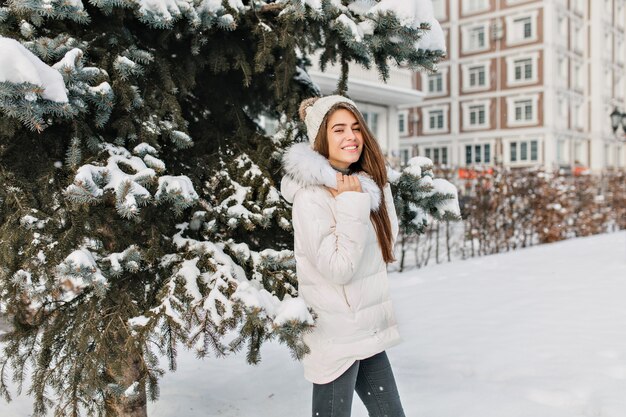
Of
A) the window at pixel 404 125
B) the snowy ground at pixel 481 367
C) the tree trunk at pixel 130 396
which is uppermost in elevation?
the window at pixel 404 125

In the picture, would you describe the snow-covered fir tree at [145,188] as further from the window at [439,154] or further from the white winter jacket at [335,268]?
the window at [439,154]

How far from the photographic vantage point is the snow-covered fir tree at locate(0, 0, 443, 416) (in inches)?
96.9

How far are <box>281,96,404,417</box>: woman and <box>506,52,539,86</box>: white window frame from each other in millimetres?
39386

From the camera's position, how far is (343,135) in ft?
7.69

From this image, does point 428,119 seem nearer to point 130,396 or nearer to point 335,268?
point 130,396

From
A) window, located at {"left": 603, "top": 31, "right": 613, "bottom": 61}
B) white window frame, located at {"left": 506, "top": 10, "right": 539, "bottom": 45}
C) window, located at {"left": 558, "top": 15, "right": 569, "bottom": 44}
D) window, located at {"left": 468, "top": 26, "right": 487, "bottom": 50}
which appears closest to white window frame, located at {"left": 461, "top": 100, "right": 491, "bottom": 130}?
window, located at {"left": 468, "top": 26, "right": 487, "bottom": 50}

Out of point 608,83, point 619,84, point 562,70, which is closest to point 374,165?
point 562,70

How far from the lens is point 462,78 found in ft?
136

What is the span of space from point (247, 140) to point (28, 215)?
4.00 feet

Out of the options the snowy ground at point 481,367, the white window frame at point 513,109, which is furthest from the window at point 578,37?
the snowy ground at point 481,367

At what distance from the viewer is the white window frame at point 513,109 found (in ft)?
125

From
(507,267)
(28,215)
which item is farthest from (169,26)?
(507,267)

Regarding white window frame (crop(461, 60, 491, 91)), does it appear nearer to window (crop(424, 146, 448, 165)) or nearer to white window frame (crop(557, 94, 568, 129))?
window (crop(424, 146, 448, 165))

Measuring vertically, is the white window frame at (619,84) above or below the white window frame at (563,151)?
above
